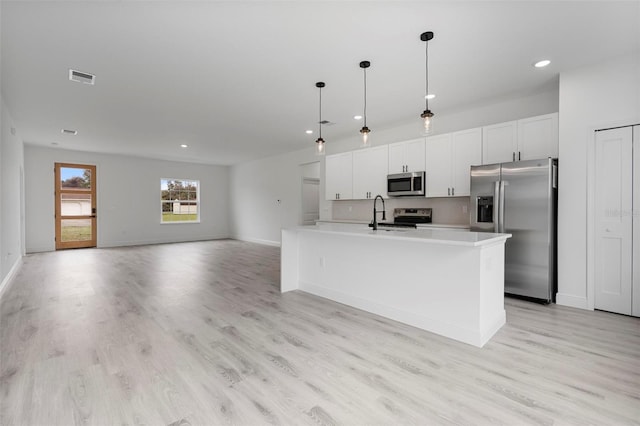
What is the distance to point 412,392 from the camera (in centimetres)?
191

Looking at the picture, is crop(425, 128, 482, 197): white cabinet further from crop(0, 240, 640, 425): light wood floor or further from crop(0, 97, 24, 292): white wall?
crop(0, 97, 24, 292): white wall

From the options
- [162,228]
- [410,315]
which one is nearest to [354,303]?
[410,315]

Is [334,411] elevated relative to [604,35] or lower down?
lower down

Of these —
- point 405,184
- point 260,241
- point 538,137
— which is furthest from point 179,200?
point 538,137

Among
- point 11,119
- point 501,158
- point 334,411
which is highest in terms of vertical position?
point 11,119

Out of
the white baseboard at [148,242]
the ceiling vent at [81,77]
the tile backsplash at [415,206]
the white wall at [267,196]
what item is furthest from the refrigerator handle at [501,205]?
the white baseboard at [148,242]

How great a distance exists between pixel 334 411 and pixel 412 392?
0.52 meters

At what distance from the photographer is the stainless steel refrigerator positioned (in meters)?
3.59

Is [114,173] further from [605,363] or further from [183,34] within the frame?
[605,363]

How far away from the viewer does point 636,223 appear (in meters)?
3.15

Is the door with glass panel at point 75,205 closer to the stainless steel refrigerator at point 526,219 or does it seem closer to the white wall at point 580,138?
the stainless steel refrigerator at point 526,219

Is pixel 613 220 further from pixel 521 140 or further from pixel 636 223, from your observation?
pixel 521 140

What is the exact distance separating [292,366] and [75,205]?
883 centimetres

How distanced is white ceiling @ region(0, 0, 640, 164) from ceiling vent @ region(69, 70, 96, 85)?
82 mm
